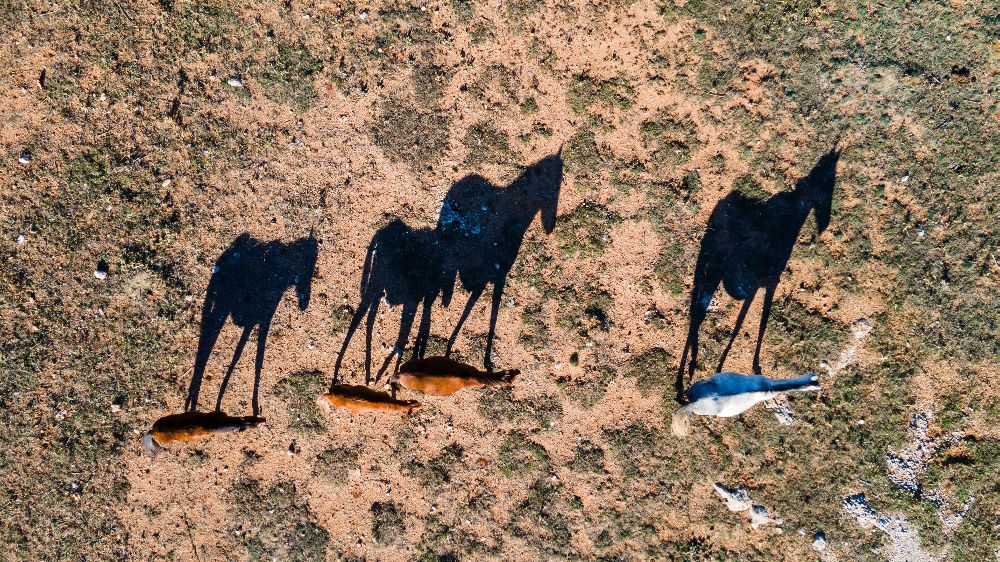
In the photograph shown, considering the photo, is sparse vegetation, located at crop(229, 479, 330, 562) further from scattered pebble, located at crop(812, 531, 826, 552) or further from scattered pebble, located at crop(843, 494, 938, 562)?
scattered pebble, located at crop(843, 494, 938, 562)

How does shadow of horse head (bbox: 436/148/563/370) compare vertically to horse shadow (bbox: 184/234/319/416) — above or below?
above

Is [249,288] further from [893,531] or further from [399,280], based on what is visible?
[893,531]

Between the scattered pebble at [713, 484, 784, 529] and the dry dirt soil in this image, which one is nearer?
the dry dirt soil

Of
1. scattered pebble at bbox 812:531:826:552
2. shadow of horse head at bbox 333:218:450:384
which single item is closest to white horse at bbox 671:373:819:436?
scattered pebble at bbox 812:531:826:552

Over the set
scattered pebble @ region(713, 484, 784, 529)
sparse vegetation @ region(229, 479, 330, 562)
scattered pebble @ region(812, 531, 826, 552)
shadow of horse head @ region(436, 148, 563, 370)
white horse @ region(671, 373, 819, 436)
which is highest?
shadow of horse head @ region(436, 148, 563, 370)

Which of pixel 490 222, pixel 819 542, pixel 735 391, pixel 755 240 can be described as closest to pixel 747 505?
pixel 819 542

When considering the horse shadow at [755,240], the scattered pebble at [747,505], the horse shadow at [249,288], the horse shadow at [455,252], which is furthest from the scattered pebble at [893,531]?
the horse shadow at [249,288]
